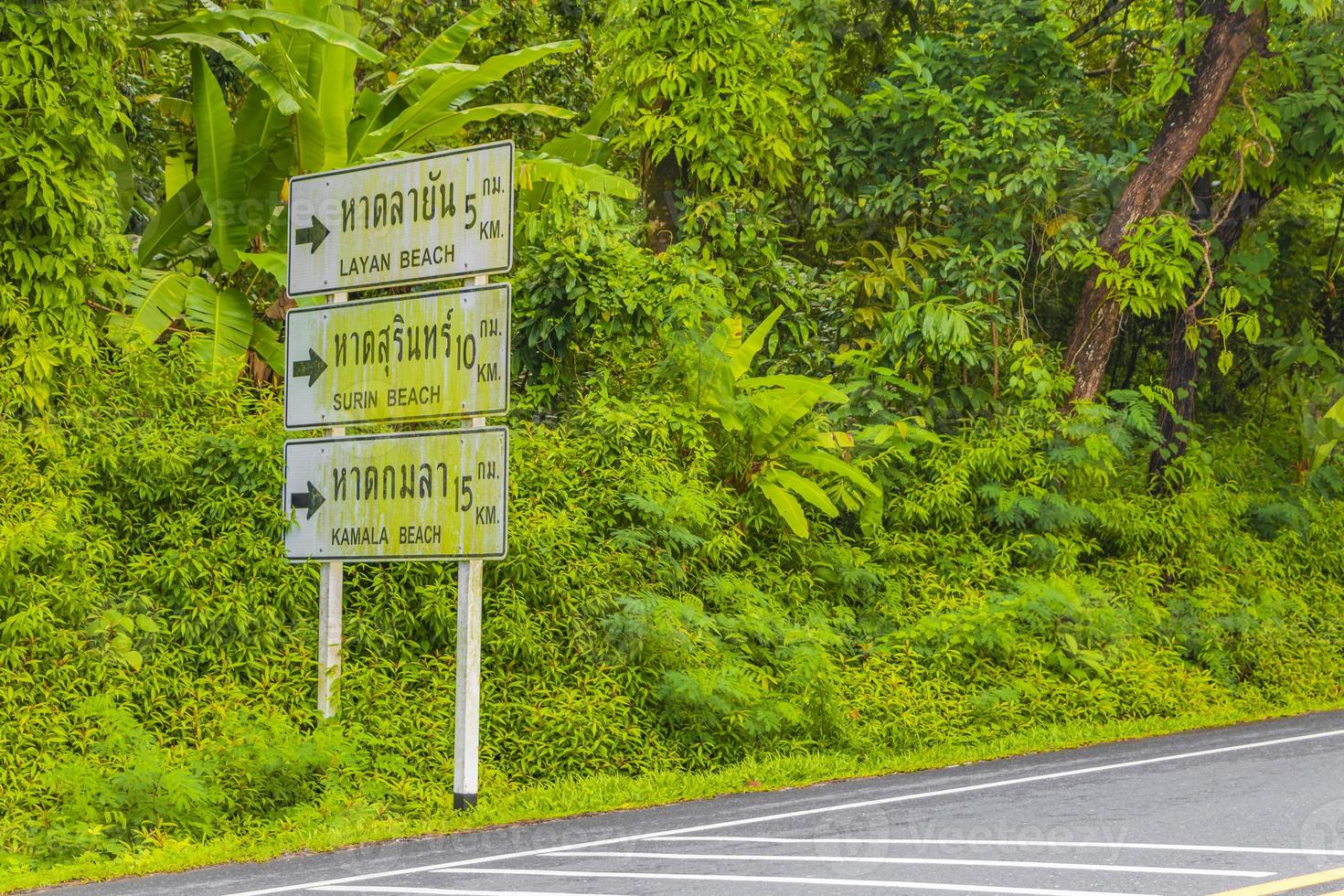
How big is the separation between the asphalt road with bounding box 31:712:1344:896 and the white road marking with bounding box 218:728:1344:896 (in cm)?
2

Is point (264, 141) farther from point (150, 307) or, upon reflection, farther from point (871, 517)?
point (871, 517)

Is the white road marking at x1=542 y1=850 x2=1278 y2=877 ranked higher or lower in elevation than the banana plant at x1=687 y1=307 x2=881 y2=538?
lower

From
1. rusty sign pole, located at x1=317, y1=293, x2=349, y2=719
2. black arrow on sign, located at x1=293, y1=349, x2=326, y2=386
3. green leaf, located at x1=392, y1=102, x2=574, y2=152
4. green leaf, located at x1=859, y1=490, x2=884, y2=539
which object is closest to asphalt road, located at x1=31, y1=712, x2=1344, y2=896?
rusty sign pole, located at x1=317, y1=293, x2=349, y2=719

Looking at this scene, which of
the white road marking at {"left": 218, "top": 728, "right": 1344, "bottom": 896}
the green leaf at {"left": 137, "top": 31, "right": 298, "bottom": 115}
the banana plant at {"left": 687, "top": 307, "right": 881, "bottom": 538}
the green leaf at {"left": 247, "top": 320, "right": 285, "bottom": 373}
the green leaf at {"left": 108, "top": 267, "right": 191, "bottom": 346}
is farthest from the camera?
the banana plant at {"left": 687, "top": 307, "right": 881, "bottom": 538}

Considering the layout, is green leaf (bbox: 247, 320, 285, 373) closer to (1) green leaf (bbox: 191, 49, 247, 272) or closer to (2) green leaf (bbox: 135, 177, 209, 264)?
(1) green leaf (bbox: 191, 49, 247, 272)

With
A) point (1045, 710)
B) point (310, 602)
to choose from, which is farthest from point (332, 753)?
point (1045, 710)

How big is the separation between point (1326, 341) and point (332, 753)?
609 inches

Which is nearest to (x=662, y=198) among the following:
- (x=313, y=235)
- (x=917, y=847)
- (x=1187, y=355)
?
(x=1187, y=355)

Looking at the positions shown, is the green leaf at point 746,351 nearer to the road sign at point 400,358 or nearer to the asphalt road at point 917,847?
the road sign at point 400,358

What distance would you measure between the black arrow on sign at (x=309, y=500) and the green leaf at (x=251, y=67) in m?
3.89

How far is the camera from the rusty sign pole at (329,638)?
9.02 metres

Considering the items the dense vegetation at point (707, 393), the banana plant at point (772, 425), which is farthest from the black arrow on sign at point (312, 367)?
the banana plant at point (772, 425)

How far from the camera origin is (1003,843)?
662 centimetres

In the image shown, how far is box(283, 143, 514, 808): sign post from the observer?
325 inches
